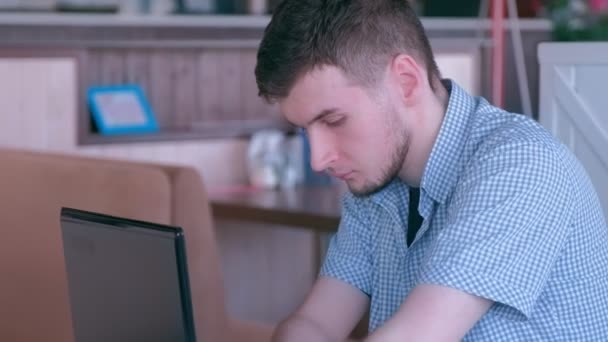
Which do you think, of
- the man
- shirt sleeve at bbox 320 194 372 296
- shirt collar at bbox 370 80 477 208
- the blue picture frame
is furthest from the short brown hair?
the blue picture frame

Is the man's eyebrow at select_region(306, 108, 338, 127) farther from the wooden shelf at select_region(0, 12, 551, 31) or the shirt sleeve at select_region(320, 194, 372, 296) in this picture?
the wooden shelf at select_region(0, 12, 551, 31)

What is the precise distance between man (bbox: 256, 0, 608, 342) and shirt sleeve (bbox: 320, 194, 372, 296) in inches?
3.4

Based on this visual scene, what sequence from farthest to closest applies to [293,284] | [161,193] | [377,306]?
[293,284], [161,193], [377,306]

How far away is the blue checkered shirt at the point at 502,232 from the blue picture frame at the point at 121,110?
8.64 feet

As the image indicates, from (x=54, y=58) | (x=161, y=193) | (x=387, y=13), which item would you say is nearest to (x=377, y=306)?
(x=387, y=13)

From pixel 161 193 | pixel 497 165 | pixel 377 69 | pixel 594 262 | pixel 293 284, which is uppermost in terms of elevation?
pixel 377 69

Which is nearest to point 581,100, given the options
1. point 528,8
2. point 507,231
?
point 507,231

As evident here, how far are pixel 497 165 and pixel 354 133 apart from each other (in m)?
0.20

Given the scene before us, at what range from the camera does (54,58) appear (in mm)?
4160

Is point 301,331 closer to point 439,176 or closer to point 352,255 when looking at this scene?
→ point 352,255

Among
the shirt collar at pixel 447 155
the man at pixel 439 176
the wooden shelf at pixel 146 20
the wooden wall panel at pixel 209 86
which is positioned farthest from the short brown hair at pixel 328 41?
the wooden wall panel at pixel 209 86

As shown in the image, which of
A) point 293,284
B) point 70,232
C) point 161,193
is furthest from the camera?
point 293,284

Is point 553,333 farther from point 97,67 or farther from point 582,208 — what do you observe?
point 97,67

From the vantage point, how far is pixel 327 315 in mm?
1840
